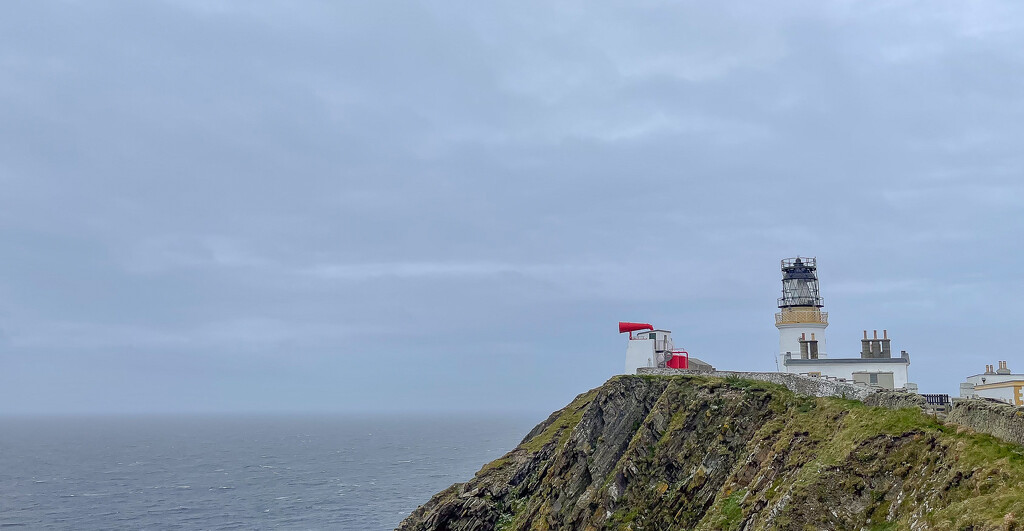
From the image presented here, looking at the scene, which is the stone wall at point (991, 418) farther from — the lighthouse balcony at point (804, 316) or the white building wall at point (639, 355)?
the lighthouse balcony at point (804, 316)

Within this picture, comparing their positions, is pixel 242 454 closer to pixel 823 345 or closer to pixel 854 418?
pixel 823 345

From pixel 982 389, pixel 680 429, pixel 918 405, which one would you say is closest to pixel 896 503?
pixel 918 405

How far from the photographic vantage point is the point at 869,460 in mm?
29266

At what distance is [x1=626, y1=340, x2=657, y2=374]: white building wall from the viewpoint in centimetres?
6900

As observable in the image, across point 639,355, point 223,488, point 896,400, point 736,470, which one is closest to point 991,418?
point 896,400

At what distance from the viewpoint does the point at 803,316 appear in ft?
232

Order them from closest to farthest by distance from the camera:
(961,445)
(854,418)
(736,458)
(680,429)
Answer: (961,445) < (854,418) < (736,458) < (680,429)

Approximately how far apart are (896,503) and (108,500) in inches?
4457

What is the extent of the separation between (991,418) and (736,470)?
1464 cm

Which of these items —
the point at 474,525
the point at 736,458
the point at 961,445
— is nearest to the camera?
the point at 961,445

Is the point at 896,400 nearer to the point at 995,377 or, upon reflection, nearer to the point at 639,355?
the point at 995,377

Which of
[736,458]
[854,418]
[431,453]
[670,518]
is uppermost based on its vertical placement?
[854,418]

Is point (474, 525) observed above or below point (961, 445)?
below

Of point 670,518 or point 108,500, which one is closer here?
point 670,518
